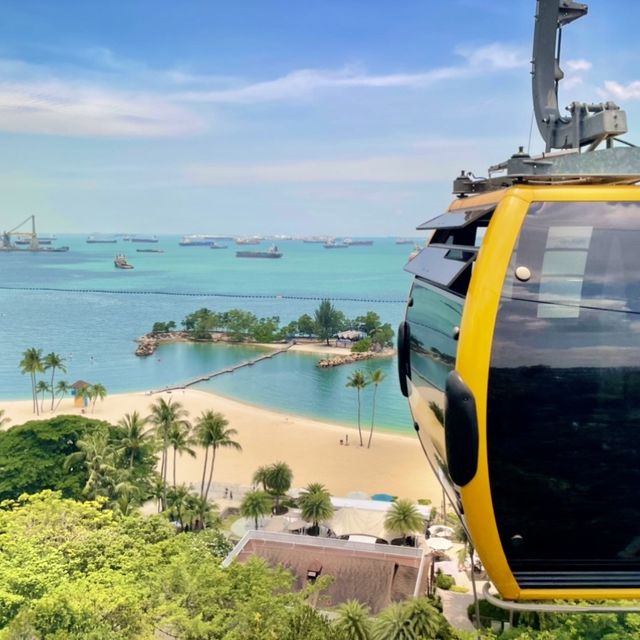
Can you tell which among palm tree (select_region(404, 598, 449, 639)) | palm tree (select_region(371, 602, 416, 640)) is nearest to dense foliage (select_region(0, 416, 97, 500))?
palm tree (select_region(371, 602, 416, 640))

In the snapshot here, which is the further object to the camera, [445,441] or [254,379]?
[254,379]

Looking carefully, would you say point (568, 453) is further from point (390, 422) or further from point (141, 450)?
point (390, 422)

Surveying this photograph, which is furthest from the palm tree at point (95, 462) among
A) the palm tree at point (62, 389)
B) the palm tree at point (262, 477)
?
the palm tree at point (62, 389)

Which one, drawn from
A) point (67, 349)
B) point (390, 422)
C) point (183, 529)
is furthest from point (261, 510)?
point (67, 349)

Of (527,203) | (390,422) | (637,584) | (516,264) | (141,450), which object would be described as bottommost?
(390,422)

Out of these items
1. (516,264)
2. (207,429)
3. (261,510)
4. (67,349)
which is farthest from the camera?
(67,349)

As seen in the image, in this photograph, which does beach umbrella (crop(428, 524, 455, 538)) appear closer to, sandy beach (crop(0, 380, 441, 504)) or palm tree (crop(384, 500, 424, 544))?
palm tree (crop(384, 500, 424, 544))
